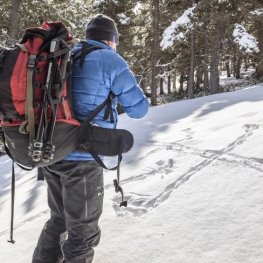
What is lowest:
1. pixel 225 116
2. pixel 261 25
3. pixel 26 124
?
pixel 225 116

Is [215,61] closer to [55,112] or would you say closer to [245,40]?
[245,40]

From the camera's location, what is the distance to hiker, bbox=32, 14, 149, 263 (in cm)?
209

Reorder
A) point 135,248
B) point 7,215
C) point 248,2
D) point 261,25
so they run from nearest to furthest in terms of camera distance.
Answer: point 135,248
point 7,215
point 248,2
point 261,25

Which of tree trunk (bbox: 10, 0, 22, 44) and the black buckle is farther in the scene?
tree trunk (bbox: 10, 0, 22, 44)

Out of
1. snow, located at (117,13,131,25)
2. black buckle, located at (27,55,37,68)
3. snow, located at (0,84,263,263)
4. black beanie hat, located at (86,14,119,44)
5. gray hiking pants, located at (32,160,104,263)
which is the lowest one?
snow, located at (0,84,263,263)

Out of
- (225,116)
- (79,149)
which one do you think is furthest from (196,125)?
(79,149)

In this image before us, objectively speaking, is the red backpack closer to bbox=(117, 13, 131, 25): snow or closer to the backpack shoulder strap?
the backpack shoulder strap

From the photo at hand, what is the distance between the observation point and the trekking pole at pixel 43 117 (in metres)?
1.87

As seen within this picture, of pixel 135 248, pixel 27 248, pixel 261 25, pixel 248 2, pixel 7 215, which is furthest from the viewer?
pixel 261 25

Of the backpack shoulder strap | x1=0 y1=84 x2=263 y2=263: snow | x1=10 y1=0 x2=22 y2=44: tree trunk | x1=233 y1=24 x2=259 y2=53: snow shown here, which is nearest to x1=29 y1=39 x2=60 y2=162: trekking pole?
the backpack shoulder strap

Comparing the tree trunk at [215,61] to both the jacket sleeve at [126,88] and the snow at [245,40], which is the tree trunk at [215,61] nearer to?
the snow at [245,40]

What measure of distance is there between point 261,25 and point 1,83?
2315 cm

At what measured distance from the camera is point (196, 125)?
6316mm

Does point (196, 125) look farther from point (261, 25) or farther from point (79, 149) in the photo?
point (261, 25)
